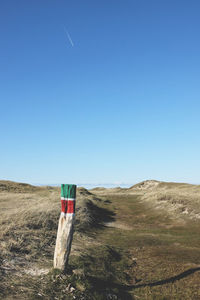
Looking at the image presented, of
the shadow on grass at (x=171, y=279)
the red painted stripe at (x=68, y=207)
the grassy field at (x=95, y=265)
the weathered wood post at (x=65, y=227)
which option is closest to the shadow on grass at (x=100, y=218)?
the grassy field at (x=95, y=265)

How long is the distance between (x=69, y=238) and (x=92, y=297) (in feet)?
6.05

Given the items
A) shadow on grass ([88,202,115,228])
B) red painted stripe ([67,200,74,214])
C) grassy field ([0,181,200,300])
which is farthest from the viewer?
shadow on grass ([88,202,115,228])

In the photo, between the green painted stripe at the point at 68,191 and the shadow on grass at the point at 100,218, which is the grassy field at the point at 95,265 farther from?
the shadow on grass at the point at 100,218

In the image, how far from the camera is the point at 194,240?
16.6 metres

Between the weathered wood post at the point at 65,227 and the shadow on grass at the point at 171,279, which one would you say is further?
the shadow on grass at the point at 171,279

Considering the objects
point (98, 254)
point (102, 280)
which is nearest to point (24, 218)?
point (98, 254)

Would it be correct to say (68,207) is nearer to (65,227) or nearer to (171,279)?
(65,227)

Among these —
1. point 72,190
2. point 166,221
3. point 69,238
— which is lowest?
point 166,221

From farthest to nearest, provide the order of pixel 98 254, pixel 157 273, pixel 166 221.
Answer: pixel 166 221
pixel 98 254
pixel 157 273

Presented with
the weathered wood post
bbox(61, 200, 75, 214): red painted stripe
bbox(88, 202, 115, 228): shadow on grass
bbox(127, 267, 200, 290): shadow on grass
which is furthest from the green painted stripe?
bbox(88, 202, 115, 228): shadow on grass

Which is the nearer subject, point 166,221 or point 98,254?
point 98,254

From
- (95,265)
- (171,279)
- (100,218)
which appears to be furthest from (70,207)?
(100,218)

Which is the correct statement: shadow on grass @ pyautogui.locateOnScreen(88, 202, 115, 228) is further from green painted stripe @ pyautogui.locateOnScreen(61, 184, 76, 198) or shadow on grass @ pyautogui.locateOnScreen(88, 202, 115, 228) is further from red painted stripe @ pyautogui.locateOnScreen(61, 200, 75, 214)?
green painted stripe @ pyautogui.locateOnScreen(61, 184, 76, 198)

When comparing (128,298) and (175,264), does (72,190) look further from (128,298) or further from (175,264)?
(175,264)
